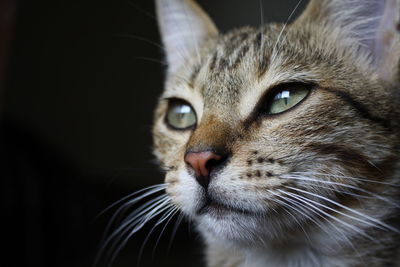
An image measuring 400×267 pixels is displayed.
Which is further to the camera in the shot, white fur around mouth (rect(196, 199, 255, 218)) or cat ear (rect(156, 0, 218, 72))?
cat ear (rect(156, 0, 218, 72))

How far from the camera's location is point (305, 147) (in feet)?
3.02

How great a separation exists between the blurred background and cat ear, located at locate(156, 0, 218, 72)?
0.35m

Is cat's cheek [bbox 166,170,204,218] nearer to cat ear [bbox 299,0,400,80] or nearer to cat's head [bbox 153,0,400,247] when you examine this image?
cat's head [bbox 153,0,400,247]

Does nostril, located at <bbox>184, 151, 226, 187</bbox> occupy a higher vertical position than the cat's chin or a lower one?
higher

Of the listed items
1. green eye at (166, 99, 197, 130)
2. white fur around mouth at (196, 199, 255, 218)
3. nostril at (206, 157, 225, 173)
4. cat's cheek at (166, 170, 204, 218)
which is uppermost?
green eye at (166, 99, 197, 130)

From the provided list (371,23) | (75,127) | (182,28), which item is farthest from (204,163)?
(75,127)

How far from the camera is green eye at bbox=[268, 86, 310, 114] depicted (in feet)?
3.25

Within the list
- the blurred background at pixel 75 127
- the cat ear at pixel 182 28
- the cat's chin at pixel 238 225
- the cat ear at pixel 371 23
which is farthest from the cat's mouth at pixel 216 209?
the blurred background at pixel 75 127

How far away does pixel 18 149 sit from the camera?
203cm

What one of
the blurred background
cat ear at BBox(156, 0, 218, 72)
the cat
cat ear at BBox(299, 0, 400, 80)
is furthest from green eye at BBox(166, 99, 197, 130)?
the blurred background

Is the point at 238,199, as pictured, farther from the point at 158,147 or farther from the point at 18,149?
the point at 18,149

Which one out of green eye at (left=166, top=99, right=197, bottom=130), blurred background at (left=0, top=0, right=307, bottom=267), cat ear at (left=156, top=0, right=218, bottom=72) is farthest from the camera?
blurred background at (left=0, top=0, right=307, bottom=267)

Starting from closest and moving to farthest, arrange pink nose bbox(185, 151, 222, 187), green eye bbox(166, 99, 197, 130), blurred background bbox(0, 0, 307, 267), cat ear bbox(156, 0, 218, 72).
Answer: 1. pink nose bbox(185, 151, 222, 187)
2. green eye bbox(166, 99, 197, 130)
3. cat ear bbox(156, 0, 218, 72)
4. blurred background bbox(0, 0, 307, 267)

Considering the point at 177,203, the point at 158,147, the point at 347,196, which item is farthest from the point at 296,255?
the point at 158,147
